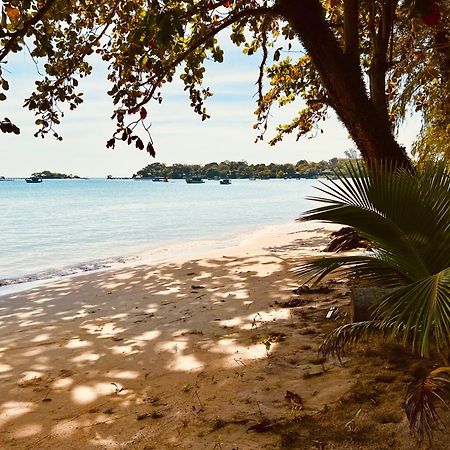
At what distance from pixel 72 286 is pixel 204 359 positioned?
6.44 meters

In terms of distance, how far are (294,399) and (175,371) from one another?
1.24m

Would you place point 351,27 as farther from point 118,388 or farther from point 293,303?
point 118,388

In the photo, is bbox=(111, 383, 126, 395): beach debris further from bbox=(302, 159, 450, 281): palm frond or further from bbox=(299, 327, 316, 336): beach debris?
bbox=(302, 159, 450, 281): palm frond

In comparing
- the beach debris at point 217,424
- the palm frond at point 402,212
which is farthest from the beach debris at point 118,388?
the palm frond at point 402,212

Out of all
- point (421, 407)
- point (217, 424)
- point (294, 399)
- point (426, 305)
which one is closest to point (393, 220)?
point (426, 305)

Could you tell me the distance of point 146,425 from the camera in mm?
2871

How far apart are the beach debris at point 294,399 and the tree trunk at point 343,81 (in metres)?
3.19

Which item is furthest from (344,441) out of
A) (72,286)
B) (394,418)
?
(72,286)

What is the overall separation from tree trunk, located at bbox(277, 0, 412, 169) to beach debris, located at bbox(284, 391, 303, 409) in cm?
319

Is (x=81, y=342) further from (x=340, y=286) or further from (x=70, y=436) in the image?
(x=340, y=286)

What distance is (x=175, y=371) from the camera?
3.81 m

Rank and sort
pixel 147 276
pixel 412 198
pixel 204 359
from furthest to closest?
pixel 147 276 → pixel 204 359 → pixel 412 198

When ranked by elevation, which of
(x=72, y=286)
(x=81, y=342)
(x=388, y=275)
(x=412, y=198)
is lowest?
(x=72, y=286)

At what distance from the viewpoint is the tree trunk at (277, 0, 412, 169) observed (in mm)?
5281
